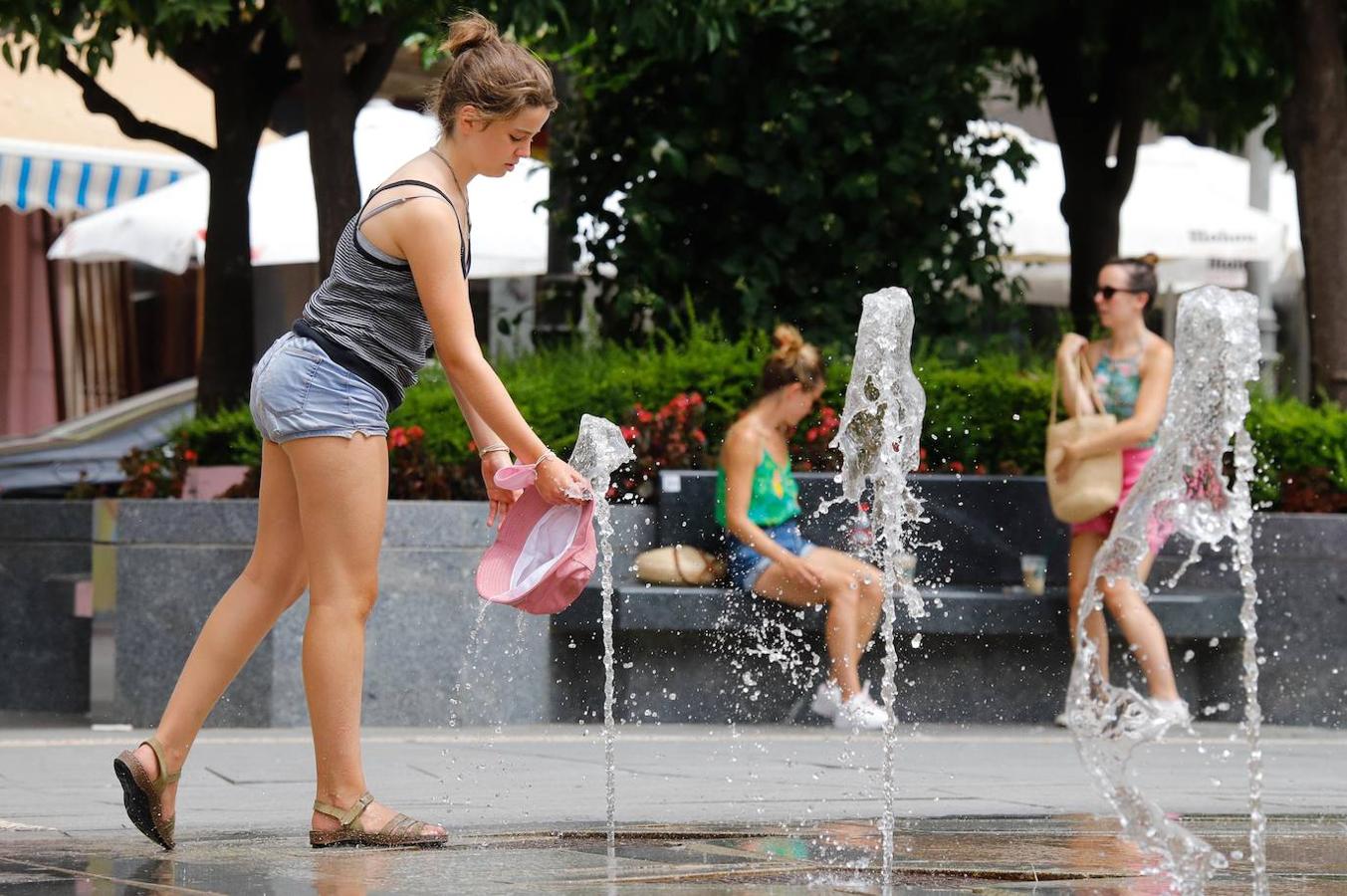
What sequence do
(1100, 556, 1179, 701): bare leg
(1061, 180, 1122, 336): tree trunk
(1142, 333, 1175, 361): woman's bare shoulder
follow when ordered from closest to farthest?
(1100, 556, 1179, 701): bare leg
(1142, 333, 1175, 361): woman's bare shoulder
(1061, 180, 1122, 336): tree trunk

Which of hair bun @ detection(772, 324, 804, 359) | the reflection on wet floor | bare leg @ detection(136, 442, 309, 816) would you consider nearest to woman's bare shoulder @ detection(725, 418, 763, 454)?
hair bun @ detection(772, 324, 804, 359)

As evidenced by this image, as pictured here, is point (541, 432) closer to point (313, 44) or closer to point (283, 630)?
point (283, 630)

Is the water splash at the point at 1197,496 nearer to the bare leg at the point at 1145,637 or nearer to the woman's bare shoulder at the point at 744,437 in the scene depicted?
the bare leg at the point at 1145,637

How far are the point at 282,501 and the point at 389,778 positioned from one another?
2.03 metres

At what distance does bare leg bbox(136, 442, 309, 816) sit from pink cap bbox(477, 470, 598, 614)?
0.43 m

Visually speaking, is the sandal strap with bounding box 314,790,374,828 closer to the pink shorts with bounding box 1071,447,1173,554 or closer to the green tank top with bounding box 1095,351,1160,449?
the pink shorts with bounding box 1071,447,1173,554

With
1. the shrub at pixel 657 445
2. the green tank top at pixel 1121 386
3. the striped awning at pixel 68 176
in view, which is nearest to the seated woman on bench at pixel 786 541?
the shrub at pixel 657 445

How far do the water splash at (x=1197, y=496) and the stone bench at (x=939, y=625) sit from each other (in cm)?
105

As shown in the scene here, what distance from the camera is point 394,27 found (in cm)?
1005

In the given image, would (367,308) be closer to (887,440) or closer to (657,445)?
(887,440)

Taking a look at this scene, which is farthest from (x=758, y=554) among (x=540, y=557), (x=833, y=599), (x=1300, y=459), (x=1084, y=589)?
(x=540, y=557)

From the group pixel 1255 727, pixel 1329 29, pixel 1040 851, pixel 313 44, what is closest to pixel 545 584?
pixel 1040 851

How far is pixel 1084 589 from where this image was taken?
8492 millimetres

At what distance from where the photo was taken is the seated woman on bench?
827 cm
